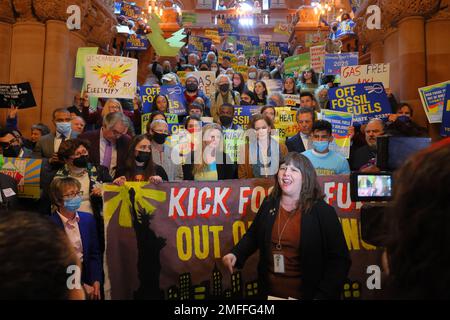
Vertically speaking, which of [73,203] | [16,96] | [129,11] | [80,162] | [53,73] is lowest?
[73,203]

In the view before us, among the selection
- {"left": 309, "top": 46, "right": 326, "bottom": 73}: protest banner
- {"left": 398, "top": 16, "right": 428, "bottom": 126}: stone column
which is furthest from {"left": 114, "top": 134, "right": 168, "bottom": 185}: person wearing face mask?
{"left": 309, "top": 46, "right": 326, "bottom": 73}: protest banner

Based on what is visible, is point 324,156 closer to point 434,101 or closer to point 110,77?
point 434,101

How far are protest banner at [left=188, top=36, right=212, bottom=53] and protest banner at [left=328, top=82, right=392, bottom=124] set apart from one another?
1439cm

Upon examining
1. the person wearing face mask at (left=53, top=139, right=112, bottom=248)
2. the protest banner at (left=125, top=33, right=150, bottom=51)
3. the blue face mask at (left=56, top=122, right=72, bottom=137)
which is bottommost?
the person wearing face mask at (left=53, top=139, right=112, bottom=248)

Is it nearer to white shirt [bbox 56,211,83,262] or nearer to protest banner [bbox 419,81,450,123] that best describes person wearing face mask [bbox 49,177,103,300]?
white shirt [bbox 56,211,83,262]

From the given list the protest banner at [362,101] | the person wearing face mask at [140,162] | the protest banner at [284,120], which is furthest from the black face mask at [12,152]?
the protest banner at [362,101]

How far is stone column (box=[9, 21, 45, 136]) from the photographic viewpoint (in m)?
8.77

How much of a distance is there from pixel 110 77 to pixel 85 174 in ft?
10.8

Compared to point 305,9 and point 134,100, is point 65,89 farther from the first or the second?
point 305,9

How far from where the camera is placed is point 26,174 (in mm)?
4527

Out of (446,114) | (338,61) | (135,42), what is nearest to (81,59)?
(338,61)

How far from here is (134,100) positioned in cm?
714

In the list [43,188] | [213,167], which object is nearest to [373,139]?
[213,167]

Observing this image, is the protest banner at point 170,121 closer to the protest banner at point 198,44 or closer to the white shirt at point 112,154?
the white shirt at point 112,154
